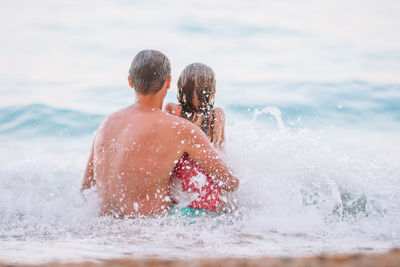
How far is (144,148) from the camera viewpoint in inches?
127

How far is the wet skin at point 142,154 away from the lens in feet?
10.6

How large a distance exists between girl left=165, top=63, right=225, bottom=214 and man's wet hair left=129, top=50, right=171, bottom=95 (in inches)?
21.5

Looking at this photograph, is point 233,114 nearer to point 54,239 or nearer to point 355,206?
point 355,206

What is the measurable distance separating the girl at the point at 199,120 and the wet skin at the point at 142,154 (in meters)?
0.14

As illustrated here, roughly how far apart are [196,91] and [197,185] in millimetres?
900

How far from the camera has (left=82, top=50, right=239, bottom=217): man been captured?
10.6 feet

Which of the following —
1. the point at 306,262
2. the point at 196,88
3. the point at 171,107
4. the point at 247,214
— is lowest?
the point at 306,262

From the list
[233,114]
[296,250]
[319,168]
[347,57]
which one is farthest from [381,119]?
[296,250]

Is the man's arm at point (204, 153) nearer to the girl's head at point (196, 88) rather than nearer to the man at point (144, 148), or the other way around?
the man at point (144, 148)

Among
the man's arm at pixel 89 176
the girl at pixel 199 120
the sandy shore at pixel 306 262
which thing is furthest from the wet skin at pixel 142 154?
the sandy shore at pixel 306 262

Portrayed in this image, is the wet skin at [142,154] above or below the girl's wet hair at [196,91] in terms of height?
below

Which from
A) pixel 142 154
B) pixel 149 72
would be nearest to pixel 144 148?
pixel 142 154

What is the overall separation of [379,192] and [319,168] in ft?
2.41

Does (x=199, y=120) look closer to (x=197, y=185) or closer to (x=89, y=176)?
(x=197, y=185)
